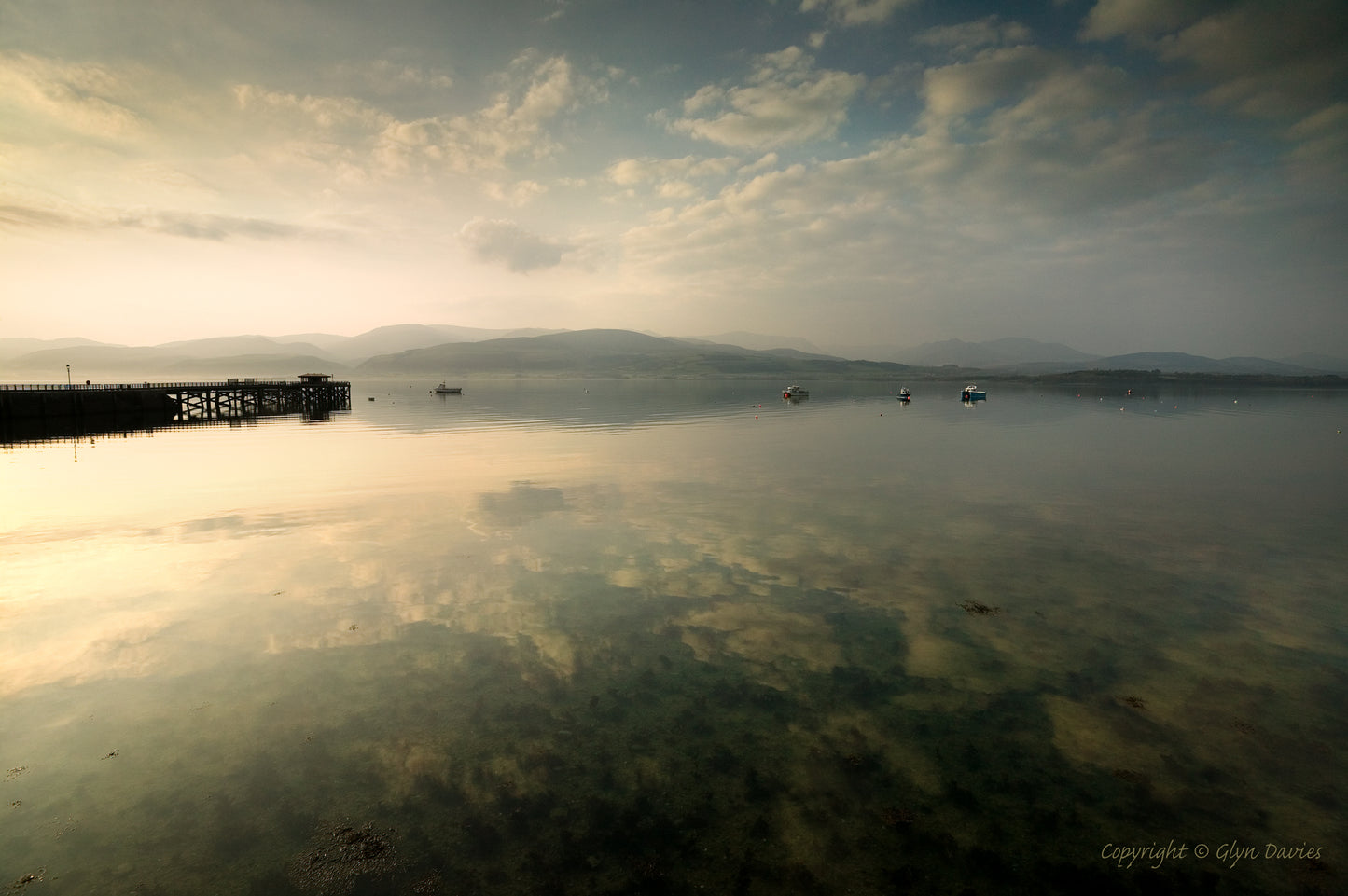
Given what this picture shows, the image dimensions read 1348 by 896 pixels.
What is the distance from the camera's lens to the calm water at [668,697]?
813cm

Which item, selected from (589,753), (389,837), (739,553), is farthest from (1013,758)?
(739,553)

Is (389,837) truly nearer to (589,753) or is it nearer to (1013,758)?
(589,753)

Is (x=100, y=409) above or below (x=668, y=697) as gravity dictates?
above

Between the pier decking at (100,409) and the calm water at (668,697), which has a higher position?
the pier decking at (100,409)

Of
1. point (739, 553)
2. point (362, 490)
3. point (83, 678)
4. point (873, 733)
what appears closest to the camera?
point (873, 733)

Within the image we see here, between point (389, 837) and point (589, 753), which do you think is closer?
point (389, 837)

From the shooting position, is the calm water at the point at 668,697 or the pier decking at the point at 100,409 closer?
the calm water at the point at 668,697

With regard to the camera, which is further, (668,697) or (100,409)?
(100,409)

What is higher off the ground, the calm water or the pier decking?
the pier decking

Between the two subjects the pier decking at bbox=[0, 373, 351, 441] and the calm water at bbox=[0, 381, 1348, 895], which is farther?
the pier decking at bbox=[0, 373, 351, 441]

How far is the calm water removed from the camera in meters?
8.13

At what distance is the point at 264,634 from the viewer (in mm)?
14820

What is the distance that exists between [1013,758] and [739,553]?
11.7 metres

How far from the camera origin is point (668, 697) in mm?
11992
